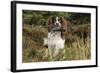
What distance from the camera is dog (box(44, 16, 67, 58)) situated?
1.72 metres

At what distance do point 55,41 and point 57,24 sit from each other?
13 cm

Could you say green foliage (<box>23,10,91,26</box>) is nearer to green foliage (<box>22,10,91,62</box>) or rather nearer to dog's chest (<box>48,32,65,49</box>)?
green foliage (<box>22,10,91,62</box>)

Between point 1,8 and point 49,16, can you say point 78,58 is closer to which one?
point 49,16

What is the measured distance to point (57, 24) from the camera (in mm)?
1743

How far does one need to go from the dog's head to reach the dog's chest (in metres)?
0.04

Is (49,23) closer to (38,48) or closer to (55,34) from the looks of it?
(55,34)

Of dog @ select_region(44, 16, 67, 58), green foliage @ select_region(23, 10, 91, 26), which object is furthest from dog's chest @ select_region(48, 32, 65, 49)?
green foliage @ select_region(23, 10, 91, 26)

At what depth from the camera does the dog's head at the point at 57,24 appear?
67.7 inches

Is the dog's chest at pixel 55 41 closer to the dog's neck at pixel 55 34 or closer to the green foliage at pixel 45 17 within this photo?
the dog's neck at pixel 55 34

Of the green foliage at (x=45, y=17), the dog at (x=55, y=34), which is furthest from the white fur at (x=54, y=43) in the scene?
the green foliage at (x=45, y=17)

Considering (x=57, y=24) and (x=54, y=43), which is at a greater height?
(x=57, y=24)

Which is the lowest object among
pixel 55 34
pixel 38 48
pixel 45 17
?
pixel 38 48

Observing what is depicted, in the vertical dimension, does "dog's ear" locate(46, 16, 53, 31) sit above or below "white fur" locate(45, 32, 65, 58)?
above

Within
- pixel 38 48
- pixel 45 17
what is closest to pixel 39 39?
pixel 38 48
